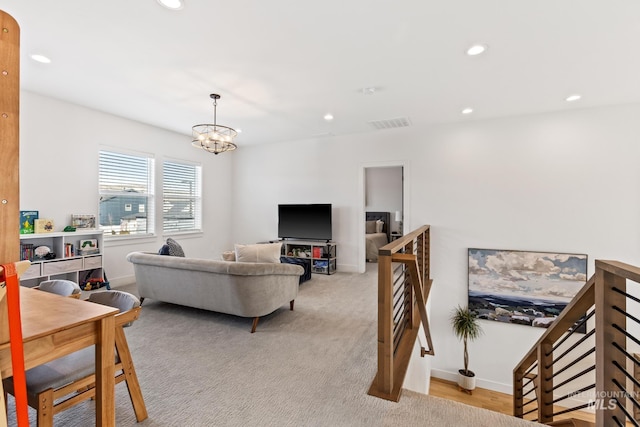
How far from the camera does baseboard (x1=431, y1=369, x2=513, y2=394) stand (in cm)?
443

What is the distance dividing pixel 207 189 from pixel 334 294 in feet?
12.4

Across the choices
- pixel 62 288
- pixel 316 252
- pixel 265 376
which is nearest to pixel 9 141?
pixel 62 288

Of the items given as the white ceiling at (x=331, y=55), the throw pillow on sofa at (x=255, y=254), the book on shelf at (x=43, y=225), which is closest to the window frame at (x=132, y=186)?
the book on shelf at (x=43, y=225)

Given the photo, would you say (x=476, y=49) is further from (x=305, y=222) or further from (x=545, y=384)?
(x=305, y=222)

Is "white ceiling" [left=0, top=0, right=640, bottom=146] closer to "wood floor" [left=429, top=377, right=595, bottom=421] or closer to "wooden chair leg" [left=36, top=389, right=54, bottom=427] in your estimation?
"wooden chair leg" [left=36, top=389, right=54, bottom=427]

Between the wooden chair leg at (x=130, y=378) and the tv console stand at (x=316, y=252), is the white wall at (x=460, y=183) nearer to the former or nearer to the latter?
the tv console stand at (x=316, y=252)

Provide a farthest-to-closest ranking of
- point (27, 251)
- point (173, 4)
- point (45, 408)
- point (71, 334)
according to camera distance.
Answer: point (27, 251) → point (173, 4) → point (45, 408) → point (71, 334)

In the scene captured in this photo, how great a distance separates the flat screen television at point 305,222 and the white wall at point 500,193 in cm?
27

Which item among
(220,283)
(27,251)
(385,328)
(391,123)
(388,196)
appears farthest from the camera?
(388,196)

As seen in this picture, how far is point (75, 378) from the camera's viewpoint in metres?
1.44

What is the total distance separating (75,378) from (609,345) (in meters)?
2.65

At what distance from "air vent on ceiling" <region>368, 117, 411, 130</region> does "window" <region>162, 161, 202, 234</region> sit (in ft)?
12.2

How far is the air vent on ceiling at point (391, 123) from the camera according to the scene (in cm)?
478

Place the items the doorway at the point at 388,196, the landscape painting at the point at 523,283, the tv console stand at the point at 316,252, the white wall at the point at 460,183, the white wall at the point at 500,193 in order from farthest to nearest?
the doorway at the point at 388,196
the tv console stand at the point at 316,252
the landscape painting at the point at 523,283
the white wall at the point at 500,193
the white wall at the point at 460,183
